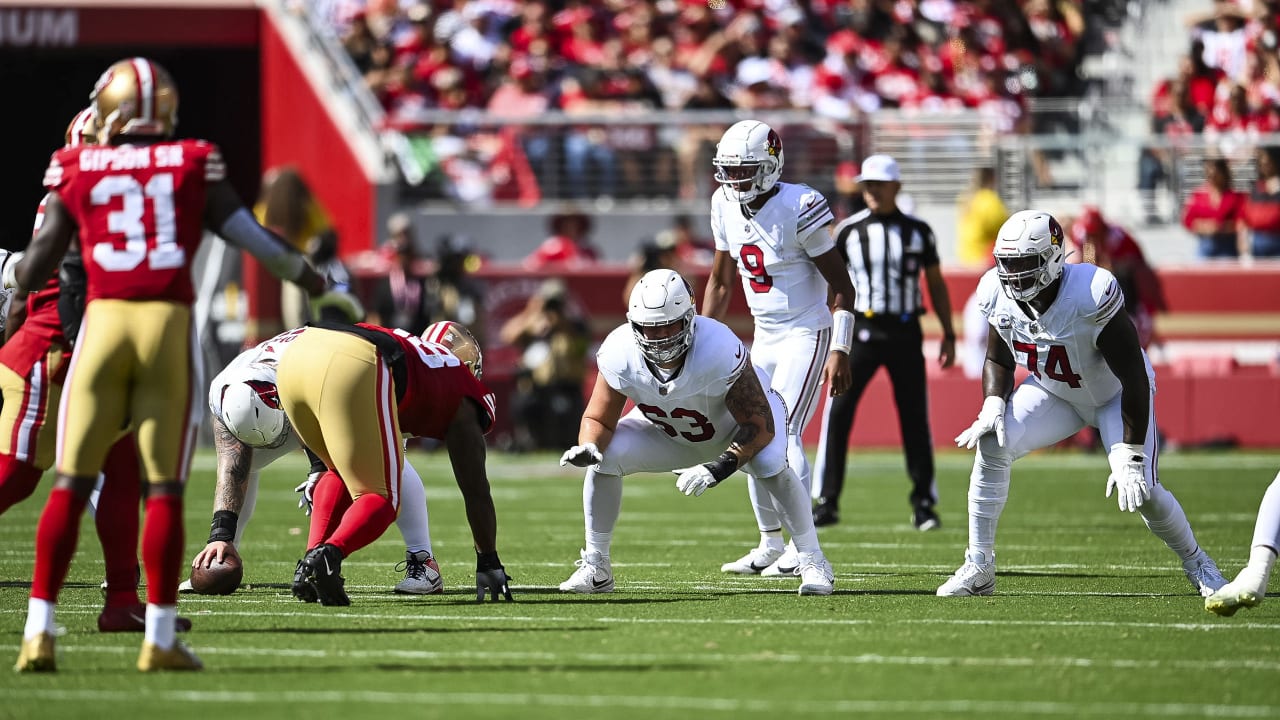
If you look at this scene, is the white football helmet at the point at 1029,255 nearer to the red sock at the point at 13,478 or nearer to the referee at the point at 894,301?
the referee at the point at 894,301

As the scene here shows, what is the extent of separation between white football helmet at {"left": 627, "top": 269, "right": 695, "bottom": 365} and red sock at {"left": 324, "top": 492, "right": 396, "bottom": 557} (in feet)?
3.88

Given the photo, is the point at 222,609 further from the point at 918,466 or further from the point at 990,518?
the point at 918,466

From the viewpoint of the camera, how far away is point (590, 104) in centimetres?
2028

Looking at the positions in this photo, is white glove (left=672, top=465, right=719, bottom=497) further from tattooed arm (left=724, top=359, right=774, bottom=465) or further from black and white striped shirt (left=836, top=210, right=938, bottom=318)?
black and white striped shirt (left=836, top=210, right=938, bottom=318)

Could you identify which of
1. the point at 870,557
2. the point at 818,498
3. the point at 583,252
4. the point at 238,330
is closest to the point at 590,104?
the point at 583,252

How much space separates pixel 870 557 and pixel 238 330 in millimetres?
10384

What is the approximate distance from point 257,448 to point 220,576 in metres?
0.63

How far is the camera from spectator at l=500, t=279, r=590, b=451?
17.2 metres

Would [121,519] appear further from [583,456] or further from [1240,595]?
[1240,595]

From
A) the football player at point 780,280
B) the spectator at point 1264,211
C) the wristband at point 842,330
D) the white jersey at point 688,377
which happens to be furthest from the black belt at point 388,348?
the spectator at point 1264,211

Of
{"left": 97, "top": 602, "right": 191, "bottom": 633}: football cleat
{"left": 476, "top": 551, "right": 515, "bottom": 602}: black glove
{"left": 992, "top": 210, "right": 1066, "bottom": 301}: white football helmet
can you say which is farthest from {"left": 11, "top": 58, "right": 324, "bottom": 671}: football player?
{"left": 992, "top": 210, "right": 1066, "bottom": 301}: white football helmet

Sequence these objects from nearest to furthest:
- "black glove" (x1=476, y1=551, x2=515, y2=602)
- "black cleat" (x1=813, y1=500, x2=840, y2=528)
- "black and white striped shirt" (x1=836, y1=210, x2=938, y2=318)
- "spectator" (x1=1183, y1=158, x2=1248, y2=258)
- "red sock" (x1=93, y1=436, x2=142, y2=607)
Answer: "red sock" (x1=93, y1=436, x2=142, y2=607), "black glove" (x1=476, y1=551, x2=515, y2=602), "black cleat" (x1=813, y1=500, x2=840, y2=528), "black and white striped shirt" (x1=836, y1=210, x2=938, y2=318), "spectator" (x1=1183, y1=158, x2=1248, y2=258)

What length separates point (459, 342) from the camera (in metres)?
8.10

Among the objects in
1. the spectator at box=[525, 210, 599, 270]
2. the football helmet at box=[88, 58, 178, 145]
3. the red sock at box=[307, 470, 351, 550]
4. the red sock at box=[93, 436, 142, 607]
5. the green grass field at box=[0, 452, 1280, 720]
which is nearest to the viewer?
the green grass field at box=[0, 452, 1280, 720]
